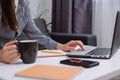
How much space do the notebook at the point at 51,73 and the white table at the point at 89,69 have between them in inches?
0.8

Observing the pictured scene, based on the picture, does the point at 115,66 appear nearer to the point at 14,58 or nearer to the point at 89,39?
the point at 14,58

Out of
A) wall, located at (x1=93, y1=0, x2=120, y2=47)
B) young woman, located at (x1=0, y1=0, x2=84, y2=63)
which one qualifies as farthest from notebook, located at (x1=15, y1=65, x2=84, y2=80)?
wall, located at (x1=93, y1=0, x2=120, y2=47)

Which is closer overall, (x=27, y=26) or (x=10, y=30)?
(x=10, y=30)

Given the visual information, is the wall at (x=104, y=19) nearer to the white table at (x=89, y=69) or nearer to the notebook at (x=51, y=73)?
the white table at (x=89, y=69)

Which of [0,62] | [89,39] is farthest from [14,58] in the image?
[89,39]

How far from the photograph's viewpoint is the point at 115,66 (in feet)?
2.81

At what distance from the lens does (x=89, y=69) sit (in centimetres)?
81

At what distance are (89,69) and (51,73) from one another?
0.15 meters

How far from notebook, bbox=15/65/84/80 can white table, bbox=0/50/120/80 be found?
0.02 m

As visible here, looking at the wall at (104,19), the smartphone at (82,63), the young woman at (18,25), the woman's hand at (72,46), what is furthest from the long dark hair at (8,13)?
the wall at (104,19)

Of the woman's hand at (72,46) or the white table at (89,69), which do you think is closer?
the white table at (89,69)

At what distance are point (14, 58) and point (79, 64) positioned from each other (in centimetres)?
24

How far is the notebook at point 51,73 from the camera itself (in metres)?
0.69

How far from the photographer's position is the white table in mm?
715
